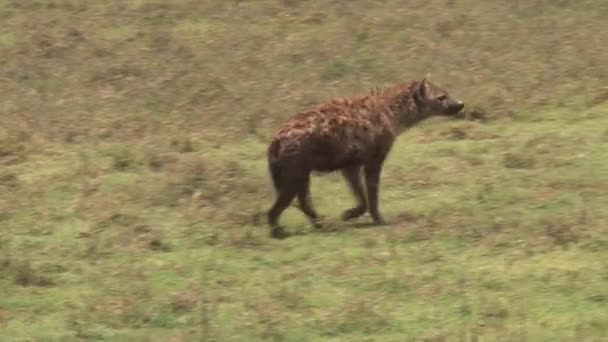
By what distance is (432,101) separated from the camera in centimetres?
951

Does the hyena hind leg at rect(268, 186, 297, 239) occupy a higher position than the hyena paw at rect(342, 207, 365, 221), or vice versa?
the hyena hind leg at rect(268, 186, 297, 239)

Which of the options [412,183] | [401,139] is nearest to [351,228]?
[412,183]

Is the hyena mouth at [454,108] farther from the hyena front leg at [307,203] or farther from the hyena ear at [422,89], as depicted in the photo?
the hyena front leg at [307,203]

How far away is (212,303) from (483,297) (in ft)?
4.61

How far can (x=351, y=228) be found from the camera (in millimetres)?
8641

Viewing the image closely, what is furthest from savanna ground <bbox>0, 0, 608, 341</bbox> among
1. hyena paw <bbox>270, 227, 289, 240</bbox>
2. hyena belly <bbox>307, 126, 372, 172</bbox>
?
hyena belly <bbox>307, 126, 372, 172</bbox>

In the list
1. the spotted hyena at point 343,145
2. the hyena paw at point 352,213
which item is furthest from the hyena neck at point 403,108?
the hyena paw at point 352,213

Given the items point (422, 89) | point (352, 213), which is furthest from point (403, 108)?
point (352, 213)

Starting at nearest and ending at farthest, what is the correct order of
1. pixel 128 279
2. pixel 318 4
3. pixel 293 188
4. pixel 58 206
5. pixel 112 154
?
pixel 128 279 < pixel 293 188 < pixel 58 206 < pixel 112 154 < pixel 318 4

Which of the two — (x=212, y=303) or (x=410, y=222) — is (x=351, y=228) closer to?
(x=410, y=222)

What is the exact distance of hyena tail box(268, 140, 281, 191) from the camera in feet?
27.4

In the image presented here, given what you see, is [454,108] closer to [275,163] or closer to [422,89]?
[422,89]

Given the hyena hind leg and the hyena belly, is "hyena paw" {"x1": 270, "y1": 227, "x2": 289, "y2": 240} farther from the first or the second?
the hyena belly

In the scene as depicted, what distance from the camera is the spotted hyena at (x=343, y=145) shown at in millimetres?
8344
